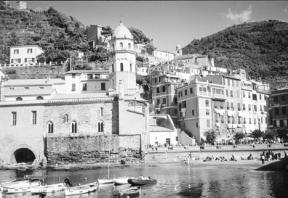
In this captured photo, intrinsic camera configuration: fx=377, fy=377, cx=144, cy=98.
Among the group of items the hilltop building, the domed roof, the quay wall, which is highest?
the hilltop building

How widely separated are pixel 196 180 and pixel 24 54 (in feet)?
235

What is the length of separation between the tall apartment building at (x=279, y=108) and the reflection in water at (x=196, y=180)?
24980 millimetres

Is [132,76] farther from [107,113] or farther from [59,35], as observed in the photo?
[59,35]

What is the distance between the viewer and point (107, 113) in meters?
57.6

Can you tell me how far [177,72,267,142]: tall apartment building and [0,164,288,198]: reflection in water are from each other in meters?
15.4

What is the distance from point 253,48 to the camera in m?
144

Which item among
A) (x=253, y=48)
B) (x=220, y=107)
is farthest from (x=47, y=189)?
(x=253, y=48)

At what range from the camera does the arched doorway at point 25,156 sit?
194 feet

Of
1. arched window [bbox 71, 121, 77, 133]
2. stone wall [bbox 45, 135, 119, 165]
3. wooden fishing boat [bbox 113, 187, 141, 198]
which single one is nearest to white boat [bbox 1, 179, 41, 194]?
wooden fishing boat [bbox 113, 187, 141, 198]

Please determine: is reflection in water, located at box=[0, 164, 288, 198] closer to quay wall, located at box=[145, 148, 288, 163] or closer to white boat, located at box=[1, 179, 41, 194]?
white boat, located at box=[1, 179, 41, 194]

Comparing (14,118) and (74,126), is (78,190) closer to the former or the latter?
(74,126)

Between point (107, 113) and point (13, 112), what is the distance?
14380 millimetres

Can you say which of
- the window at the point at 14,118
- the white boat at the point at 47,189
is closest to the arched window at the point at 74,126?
the window at the point at 14,118

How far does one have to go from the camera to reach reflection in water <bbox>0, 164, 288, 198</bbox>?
31.9m
